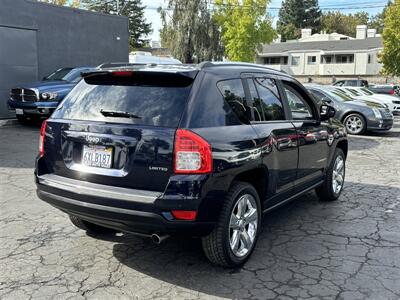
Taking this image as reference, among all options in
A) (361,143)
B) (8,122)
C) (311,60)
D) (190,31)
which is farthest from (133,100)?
(311,60)

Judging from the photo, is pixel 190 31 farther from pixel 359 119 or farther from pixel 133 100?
pixel 133 100

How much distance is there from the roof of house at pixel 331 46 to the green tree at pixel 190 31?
51.9 feet

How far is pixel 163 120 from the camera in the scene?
12.0 ft

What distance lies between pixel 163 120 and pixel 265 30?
124ft

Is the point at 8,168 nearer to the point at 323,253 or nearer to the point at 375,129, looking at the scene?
the point at 323,253

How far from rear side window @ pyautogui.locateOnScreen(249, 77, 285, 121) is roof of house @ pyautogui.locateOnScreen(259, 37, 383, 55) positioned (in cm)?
5078

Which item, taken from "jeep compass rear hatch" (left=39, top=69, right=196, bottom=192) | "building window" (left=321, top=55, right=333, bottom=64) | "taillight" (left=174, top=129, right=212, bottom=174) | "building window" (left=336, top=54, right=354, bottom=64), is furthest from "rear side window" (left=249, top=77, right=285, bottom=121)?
"building window" (left=321, top=55, right=333, bottom=64)

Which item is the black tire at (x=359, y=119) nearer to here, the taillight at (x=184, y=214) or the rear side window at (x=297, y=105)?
the rear side window at (x=297, y=105)

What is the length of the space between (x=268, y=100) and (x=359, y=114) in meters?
10.0

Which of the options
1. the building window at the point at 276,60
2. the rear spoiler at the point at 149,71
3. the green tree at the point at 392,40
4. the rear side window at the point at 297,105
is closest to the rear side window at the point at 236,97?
the rear spoiler at the point at 149,71

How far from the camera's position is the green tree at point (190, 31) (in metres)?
38.8

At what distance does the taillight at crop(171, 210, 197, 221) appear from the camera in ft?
11.5

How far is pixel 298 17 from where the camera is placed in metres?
89.3

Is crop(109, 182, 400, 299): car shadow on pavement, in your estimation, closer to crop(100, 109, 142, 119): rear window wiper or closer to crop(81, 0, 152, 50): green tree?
crop(100, 109, 142, 119): rear window wiper
